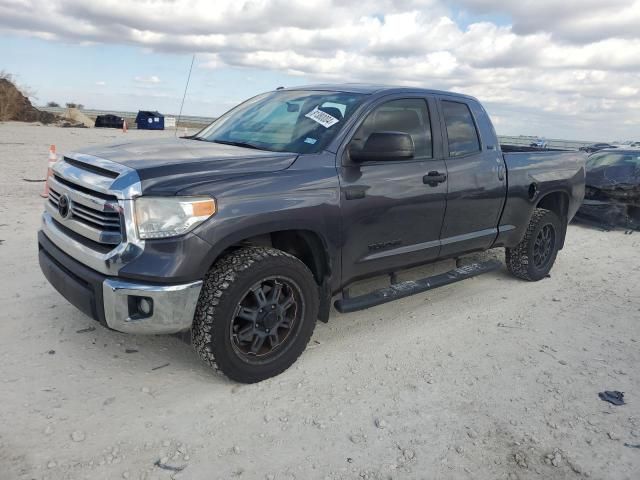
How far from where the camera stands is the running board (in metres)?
3.85

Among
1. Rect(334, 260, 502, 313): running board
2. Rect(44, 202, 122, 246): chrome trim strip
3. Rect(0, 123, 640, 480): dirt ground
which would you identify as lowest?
Rect(0, 123, 640, 480): dirt ground

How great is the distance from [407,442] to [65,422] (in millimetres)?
1886

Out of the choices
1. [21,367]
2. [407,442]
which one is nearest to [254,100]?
[21,367]

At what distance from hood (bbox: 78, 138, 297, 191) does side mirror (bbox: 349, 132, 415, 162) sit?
48 centimetres

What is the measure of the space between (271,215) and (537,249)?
12.6 feet

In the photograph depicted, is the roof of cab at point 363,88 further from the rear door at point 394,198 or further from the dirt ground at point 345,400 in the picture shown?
the dirt ground at point 345,400

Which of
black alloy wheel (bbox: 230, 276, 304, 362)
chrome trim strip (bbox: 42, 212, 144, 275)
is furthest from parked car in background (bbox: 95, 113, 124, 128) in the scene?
black alloy wheel (bbox: 230, 276, 304, 362)

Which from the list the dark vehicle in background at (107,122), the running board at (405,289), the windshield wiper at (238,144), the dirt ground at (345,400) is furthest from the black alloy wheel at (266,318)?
the dark vehicle in background at (107,122)

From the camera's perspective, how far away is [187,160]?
3.20 metres

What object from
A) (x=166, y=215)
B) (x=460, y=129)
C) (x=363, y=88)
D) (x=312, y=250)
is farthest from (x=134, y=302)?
(x=460, y=129)

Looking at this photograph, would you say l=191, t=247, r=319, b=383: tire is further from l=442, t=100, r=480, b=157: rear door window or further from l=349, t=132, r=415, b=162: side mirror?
l=442, t=100, r=480, b=157: rear door window

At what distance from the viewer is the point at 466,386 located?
348cm

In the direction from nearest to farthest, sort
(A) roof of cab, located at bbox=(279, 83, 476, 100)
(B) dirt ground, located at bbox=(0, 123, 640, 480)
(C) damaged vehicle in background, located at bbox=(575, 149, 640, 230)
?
(B) dirt ground, located at bbox=(0, 123, 640, 480), (A) roof of cab, located at bbox=(279, 83, 476, 100), (C) damaged vehicle in background, located at bbox=(575, 149, 640, 230)

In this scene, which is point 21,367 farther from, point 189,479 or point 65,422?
point 189,479
